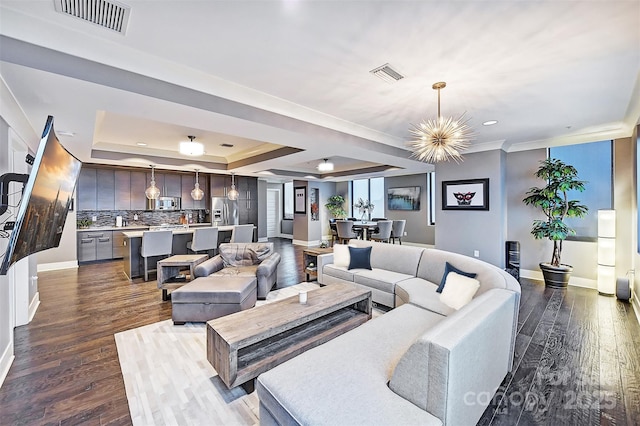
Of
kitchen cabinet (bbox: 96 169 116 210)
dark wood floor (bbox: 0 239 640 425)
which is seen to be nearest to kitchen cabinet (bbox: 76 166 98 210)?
kitchen cabinet (bbox: 96 169 116 210)

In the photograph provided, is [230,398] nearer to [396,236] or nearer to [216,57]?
[216,57]

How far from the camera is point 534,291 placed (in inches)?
178

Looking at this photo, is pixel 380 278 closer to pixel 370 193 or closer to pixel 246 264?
pixel 246 264

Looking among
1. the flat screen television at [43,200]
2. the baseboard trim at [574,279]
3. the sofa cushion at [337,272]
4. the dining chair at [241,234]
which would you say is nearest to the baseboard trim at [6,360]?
the flat screen television at [43,200]

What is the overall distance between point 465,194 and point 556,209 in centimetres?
144

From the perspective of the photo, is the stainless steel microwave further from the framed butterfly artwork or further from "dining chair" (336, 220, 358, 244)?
the framed butterfly artwork

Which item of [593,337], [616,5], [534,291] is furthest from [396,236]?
[616,5]

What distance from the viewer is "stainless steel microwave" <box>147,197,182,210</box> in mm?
7738

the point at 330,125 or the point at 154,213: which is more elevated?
the point at 330,125

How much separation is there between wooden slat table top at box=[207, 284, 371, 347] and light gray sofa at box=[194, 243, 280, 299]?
1199mm

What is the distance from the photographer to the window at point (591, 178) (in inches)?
182

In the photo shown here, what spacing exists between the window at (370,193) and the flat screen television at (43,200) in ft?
30.0

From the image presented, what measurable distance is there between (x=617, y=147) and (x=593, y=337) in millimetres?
3374

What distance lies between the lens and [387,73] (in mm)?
2611
